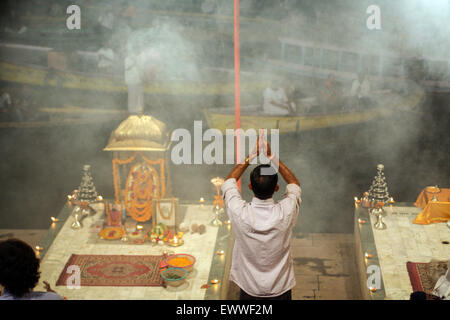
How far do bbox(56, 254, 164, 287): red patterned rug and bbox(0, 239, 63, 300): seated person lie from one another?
9.22 ft

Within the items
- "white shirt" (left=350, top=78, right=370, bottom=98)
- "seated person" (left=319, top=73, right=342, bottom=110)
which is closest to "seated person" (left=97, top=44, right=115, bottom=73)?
"seated person" (left=319, top=73, right=342, bottom=110)

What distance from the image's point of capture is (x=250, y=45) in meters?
8.93

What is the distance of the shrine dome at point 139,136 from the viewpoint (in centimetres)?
667

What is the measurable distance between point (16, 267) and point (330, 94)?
681 centimetres

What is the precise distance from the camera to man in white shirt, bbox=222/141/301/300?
343cm

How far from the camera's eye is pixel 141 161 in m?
6.89

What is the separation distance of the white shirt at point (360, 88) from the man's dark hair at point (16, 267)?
6.77 meters

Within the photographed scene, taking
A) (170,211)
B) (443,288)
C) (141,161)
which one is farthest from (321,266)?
(141,161)

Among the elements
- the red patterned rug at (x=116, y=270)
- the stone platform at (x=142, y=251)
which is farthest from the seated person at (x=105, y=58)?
the red patterned rug at (x=116, y=270)

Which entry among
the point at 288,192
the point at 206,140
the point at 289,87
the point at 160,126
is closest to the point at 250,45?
the point at 289,87

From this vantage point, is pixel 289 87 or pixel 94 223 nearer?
pixel 94 223
